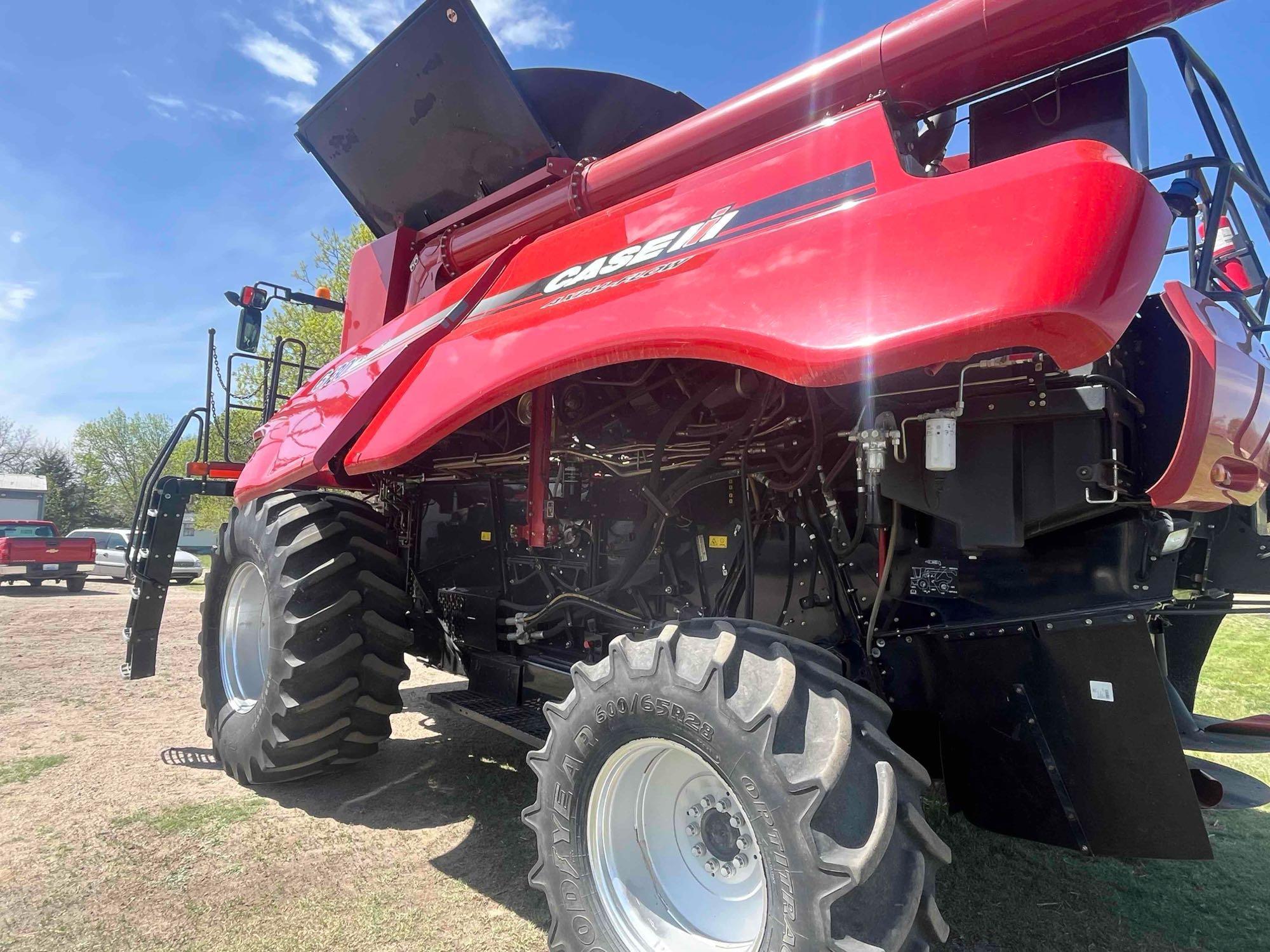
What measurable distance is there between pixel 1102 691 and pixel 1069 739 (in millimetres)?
206

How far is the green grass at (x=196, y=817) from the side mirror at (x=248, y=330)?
9.21ft

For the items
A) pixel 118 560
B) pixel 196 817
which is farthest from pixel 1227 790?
pixel 118 560

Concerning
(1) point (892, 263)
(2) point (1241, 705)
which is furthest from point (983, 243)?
(2) point (1241, 705)

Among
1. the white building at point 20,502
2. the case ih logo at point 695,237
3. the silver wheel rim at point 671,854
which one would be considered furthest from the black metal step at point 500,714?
the white building at point 20,502

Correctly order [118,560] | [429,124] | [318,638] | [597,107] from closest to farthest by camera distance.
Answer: [318,638] < [597,107] < [429,124] < [118,560]

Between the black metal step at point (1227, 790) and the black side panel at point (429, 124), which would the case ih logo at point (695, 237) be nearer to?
the black side panel at point (429, 124)

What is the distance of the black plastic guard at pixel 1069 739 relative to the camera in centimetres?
226

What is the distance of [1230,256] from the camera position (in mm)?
2621

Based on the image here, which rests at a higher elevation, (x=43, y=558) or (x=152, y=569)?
(x=152, y=569)

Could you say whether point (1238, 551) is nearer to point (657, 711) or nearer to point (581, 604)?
point (657, 711)

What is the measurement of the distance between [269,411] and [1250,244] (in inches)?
204

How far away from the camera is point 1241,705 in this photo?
561cm

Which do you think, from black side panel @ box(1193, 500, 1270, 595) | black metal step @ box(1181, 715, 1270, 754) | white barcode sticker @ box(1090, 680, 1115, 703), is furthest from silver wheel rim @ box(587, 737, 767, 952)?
→ black side panel @ box(1193, 500, 1270, 595)

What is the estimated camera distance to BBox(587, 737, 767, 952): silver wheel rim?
2.31 m
